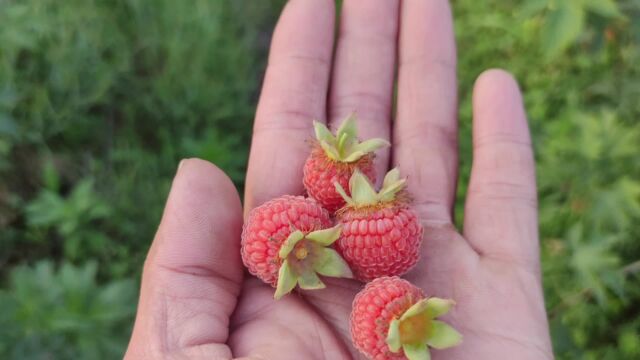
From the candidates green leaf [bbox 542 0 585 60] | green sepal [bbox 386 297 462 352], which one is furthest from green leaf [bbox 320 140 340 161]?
green leaf [bbox 542 0 585 60]

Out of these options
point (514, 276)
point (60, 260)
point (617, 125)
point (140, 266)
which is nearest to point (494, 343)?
point (514, 276)

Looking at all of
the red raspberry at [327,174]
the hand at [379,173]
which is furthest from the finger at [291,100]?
the red raspberry at [327,174]

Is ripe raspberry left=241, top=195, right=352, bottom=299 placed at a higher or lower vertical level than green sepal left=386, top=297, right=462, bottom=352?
higher

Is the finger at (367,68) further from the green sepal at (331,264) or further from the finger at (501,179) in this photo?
the green sepal at (331,264)

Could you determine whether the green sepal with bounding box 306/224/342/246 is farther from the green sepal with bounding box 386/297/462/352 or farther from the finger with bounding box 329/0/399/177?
the finger with bounding box 329/0/399/177

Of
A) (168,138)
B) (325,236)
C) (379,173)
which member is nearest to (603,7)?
(379,173)

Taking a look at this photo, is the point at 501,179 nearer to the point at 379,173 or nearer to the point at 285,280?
the point at 379,173
